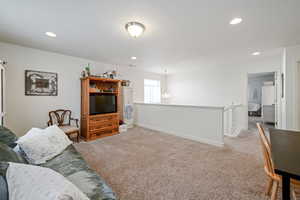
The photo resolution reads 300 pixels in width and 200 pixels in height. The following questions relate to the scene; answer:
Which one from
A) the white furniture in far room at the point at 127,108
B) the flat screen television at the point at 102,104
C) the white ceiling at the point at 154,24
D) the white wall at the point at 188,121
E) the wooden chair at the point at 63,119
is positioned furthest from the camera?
the white furniture in far room at the point at 127,108

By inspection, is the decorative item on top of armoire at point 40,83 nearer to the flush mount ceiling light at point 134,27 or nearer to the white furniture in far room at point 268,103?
the flush mount ceiling light at point 134,27

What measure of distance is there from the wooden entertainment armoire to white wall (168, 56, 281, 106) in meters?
3.46

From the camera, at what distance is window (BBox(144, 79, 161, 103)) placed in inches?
261

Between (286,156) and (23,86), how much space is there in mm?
4955

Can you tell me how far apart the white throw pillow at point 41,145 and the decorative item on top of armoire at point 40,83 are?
Answer: 7.39ft

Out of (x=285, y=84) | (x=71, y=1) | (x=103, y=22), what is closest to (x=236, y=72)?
(x=285, y=84)

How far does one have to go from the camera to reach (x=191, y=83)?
646cm

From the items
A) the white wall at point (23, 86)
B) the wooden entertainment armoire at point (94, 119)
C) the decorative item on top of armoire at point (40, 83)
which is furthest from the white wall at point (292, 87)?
the decorative item on top of armoire at point (40, 83)

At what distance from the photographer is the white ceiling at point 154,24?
1.78 m

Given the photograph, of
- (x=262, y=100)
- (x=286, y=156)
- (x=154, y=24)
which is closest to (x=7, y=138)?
(x=154, y=24)

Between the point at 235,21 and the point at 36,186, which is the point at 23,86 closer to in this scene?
the point at 36,186

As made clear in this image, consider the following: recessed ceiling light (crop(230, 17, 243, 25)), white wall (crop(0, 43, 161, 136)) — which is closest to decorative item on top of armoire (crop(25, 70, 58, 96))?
white wall (crop(0, 43, 161, 136))

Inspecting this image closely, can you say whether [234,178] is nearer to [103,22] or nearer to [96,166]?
[96,166]

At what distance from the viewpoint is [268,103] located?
22.3ft
